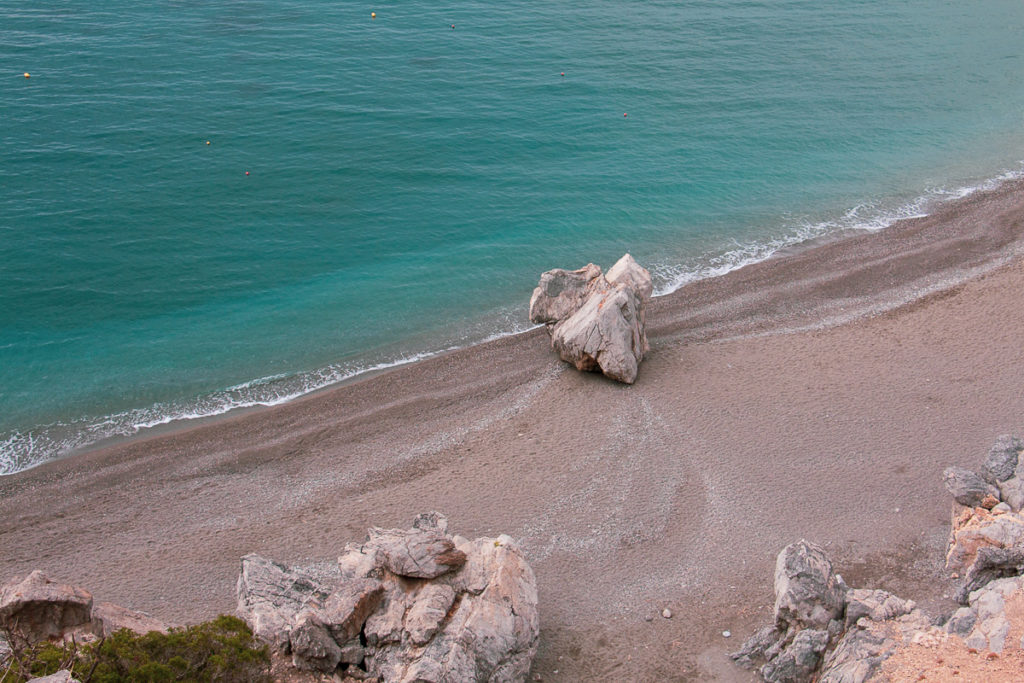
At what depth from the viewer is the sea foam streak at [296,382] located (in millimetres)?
28812

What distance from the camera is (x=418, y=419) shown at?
29188 mm

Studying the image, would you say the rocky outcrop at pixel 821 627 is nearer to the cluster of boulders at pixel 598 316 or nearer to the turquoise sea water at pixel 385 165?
the cluster of boulders at pixel 598 316

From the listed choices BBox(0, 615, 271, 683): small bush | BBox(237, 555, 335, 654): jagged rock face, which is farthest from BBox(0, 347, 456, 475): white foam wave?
BBox(0, 615, 271, 683): small bush

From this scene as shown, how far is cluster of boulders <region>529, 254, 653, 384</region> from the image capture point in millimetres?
29453

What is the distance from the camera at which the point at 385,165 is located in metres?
47.2

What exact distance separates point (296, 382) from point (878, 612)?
72.2 ft

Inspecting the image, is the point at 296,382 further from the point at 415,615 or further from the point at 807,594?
the point at 807,594

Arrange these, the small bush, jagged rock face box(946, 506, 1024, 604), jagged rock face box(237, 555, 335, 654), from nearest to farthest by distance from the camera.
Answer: the small bush, jagged rock face box(237, 555, 335, 654), jagged rock face box(946, 506, 1024, 604)

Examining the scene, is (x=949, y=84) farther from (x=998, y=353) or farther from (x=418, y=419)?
(x=418, y=419)

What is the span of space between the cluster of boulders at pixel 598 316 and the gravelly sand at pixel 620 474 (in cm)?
94

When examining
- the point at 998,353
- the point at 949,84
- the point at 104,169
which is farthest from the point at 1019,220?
the point at 104,169

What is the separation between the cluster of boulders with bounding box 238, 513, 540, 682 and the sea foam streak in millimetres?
12484

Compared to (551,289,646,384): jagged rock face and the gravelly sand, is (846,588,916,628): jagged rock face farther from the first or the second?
(551,289,646,384): jagged rock face

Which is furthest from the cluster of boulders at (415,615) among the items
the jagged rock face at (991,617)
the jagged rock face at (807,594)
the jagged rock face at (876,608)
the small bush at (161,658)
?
the jagged rock face at (991,617)
